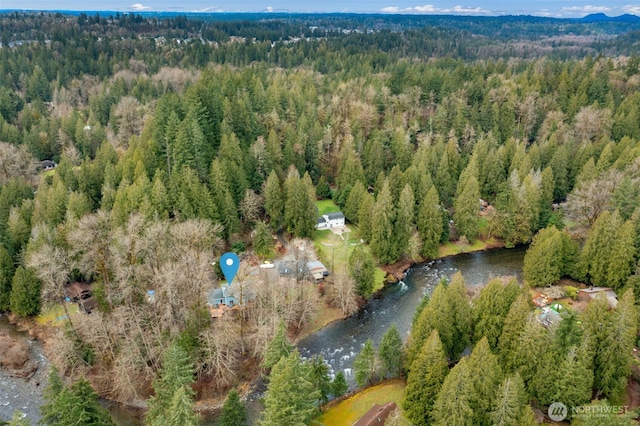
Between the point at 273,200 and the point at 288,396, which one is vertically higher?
the point at 288,396

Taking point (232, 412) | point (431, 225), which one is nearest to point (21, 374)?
point (232, 412)

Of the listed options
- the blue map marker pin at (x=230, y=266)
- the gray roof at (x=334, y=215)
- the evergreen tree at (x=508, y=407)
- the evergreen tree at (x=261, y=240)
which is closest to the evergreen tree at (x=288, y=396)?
the evergreen tree at (x=508, y=407)

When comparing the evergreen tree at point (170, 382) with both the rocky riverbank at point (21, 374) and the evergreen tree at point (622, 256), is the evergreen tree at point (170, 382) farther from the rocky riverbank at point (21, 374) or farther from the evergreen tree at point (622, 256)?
the evergreen tree at point (622, 256)

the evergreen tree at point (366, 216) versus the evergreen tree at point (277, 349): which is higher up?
the evergreen tree at point (277, 349)

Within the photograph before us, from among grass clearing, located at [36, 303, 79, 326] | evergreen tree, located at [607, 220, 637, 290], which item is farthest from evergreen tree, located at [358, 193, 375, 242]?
grass clearing, located at [36, 303, 79, 326]

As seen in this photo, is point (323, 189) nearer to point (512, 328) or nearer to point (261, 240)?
point (261, 240)

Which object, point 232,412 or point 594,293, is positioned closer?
point 232,412
